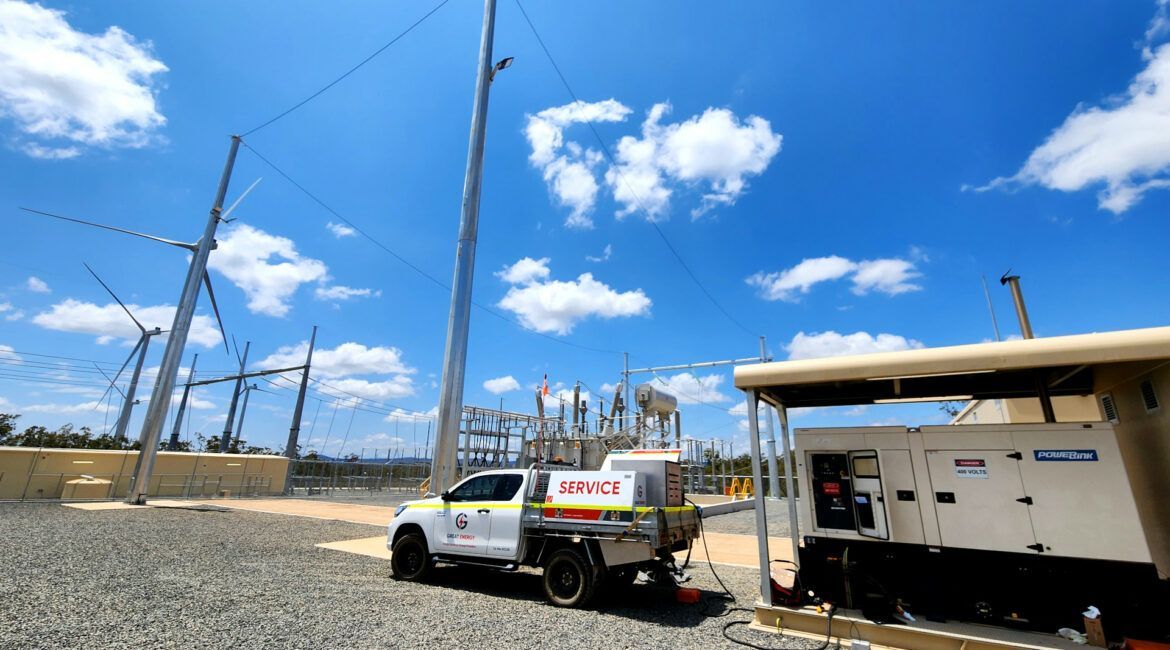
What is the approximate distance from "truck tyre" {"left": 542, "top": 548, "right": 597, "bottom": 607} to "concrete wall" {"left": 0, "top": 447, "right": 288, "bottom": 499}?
2364cm

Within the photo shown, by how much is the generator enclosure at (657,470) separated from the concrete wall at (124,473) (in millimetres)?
24309

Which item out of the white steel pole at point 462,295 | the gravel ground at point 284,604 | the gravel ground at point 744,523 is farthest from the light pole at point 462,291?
the gravel ground at point 744,523

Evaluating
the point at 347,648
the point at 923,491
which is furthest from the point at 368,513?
the point at 923,491

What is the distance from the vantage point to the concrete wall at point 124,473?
62.0ft

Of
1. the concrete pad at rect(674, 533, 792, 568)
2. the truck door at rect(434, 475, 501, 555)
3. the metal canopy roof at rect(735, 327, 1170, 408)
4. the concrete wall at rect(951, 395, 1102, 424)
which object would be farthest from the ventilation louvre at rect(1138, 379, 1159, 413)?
the truck door at rect(434, 475, 501, 555)

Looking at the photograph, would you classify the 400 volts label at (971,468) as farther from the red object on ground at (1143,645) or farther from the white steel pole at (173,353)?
the white steel pole at (173,353)

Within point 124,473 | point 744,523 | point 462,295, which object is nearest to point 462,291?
point 462,295

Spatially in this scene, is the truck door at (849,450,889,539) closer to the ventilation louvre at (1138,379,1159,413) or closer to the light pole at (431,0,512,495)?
the ventilation louvre at (1138,379,1159,413)

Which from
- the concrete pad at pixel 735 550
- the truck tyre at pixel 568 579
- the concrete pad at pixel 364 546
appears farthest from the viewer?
the concrete pad at pixel 364 546

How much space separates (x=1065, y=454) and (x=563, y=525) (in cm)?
615

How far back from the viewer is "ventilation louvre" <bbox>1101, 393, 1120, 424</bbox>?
6969mm

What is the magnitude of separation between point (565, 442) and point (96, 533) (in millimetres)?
15559

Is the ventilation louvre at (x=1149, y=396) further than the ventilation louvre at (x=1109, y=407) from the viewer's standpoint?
No

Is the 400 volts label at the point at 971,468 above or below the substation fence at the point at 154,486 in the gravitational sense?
above
